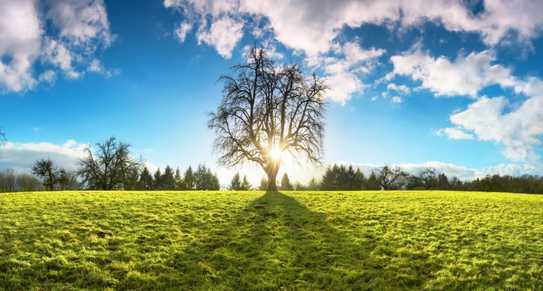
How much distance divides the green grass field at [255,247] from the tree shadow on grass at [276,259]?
1.6 inches

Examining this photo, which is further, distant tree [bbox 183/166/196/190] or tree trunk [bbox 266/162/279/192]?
distant tree [bbox 183/166/196/190]

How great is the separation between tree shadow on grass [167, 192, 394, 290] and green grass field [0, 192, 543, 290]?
4cm

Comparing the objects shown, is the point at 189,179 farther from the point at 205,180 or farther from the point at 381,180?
the point at 381,180

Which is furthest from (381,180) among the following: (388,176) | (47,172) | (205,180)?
(47,172)

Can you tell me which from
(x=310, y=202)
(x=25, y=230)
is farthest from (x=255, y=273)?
(x=310, y=202)

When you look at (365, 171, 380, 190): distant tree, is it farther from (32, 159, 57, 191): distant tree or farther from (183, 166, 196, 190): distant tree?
(32, 159, 57, 191): distant tree

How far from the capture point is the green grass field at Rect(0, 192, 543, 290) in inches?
398

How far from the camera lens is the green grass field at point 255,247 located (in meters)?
10.1

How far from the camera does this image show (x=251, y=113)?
32.4m

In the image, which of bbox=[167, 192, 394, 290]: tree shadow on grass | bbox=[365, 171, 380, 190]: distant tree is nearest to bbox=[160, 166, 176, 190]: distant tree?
bbox=[365, 171, 380, 190]: distant tree

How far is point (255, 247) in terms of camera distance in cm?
1322

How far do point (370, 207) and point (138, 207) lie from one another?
15.3m

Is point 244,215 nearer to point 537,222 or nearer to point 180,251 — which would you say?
point 180,251

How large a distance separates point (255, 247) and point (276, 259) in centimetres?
150
